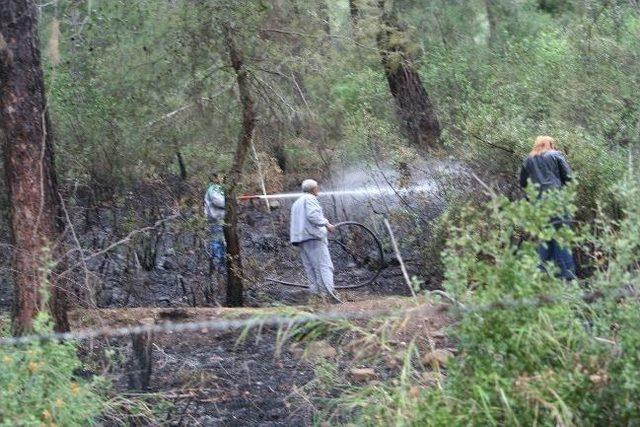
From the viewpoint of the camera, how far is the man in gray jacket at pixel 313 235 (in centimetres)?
1231

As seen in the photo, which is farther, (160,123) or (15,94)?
(160,123)

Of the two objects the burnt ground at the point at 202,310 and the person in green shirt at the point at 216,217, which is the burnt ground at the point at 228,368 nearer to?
the burnt ground at the point at 202,310

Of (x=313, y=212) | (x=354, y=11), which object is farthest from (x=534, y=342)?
(x=354, y=11)

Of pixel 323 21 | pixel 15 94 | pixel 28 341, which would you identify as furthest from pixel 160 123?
pixel 28 341

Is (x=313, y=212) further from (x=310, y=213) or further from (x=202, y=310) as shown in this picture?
(x=202, y=310)

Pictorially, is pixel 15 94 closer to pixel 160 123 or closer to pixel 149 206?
pixel 160 123

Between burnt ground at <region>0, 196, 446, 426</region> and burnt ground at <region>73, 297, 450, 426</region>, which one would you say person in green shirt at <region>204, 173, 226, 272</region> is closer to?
burnt ground at <region>0, 196, 446, 426</region>

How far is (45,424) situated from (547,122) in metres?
8.45

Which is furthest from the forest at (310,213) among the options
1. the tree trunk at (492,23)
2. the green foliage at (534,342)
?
the tree trunk at (492,23)

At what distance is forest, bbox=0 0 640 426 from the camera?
17.4ft

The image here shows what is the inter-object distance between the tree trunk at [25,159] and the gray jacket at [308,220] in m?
3.67

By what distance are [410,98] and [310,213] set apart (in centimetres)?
592

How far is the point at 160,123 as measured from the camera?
13.2 metres

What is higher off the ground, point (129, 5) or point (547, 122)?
point (129, 5)
